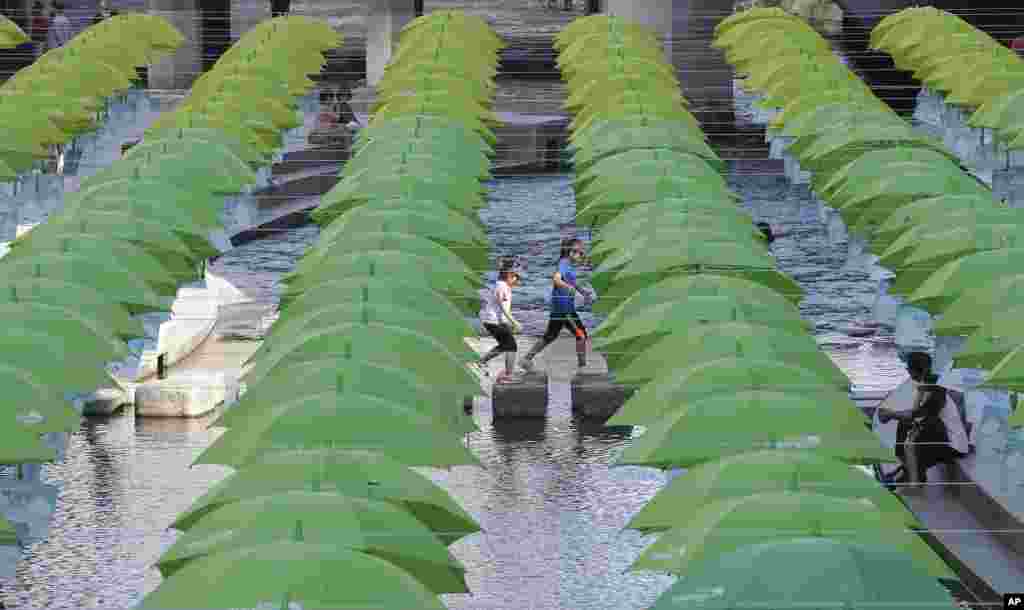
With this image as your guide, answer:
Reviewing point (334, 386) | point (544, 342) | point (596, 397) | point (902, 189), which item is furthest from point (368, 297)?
point (902, 189)

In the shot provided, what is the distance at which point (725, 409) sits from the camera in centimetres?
1571

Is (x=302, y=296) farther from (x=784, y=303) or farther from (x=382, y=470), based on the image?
(x=382, y=470)

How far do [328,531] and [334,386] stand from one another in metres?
3.85

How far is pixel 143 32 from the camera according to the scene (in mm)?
36469

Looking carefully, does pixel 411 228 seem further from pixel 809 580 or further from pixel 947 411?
pixel 809 580

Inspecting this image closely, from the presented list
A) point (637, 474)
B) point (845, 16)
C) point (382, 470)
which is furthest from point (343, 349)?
point (845, 16)

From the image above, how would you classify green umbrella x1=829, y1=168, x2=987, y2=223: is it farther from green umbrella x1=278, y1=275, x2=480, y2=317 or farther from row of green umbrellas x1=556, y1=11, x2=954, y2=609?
green umbrella x1=278, y1=275, x2=480, y2=317

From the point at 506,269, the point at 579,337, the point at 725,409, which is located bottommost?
the point at 579,337

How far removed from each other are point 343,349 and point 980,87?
590 inches

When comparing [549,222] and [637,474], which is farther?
[549,222]

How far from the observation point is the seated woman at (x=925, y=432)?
63.5ft

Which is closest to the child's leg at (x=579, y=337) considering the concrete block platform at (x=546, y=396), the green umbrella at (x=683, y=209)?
the concrete block platform at (x=546, y=396)

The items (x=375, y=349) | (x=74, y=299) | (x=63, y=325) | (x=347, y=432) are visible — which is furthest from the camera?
(x=74, y=299)

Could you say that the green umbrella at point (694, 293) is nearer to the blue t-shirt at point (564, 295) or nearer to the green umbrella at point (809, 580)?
the blue t-shirt at point (564, 295)
